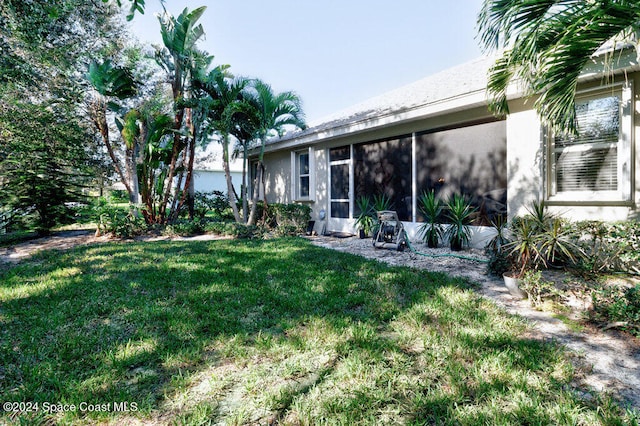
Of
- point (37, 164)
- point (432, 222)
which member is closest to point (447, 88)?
point (432, 222)

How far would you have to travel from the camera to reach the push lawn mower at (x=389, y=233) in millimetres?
6621

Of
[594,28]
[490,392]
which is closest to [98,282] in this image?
[490,392]

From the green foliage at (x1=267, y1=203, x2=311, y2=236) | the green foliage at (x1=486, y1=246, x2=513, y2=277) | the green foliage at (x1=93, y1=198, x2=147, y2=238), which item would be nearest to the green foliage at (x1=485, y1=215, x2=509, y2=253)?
the green foliage at (x1=486, y1=246, x2=513, y2=277)

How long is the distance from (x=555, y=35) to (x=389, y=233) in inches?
174

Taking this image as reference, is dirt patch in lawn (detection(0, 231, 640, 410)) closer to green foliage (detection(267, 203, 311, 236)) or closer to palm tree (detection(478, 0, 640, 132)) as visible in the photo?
palm tree (detection(478, 0, 640, 132))

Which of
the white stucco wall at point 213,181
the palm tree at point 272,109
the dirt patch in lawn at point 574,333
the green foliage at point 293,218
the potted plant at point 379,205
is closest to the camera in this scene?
the dirt patch in lawn at point 574,333

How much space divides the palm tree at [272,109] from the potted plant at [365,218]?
2964 millimetres

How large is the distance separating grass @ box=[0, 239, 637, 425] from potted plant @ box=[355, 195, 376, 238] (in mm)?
3855

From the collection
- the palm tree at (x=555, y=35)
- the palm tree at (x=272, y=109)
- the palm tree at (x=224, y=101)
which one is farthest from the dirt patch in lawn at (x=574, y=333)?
the palm tree at (x=224, y=101)

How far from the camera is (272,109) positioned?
8.70 m

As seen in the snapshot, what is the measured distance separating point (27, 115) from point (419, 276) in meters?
12.3

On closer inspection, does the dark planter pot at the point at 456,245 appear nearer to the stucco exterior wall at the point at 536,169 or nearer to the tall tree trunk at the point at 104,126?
the stucco exterior wall at the point at 536,169

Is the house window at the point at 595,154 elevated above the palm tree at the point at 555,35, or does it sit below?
below

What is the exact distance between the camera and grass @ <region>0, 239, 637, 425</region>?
5.94ft
